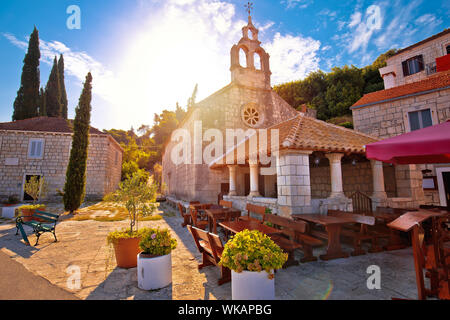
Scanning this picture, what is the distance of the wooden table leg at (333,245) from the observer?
178 inches

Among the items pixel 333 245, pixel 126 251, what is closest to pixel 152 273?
pixel 126 251

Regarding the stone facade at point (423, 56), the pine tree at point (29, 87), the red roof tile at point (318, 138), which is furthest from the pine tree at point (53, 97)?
the stone facade at point (423, 56)

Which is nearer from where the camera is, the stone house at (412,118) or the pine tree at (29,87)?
the stone house at (412,118)

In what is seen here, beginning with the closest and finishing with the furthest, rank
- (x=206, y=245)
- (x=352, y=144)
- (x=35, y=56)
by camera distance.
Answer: (x=206, y=245) → (x=352, y=144) → (x=35, y=56)

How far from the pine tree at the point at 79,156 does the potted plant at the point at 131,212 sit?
9.44m

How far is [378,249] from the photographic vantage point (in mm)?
4984

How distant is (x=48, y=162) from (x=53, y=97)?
17531mm

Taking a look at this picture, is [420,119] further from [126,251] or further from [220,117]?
[126,251]

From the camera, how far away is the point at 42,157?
1720cm

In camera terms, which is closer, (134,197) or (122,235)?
(122,235)

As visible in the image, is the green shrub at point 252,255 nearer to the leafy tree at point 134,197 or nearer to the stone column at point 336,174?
the leafy tree at point 134,197

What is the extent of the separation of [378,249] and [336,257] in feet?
4.33
